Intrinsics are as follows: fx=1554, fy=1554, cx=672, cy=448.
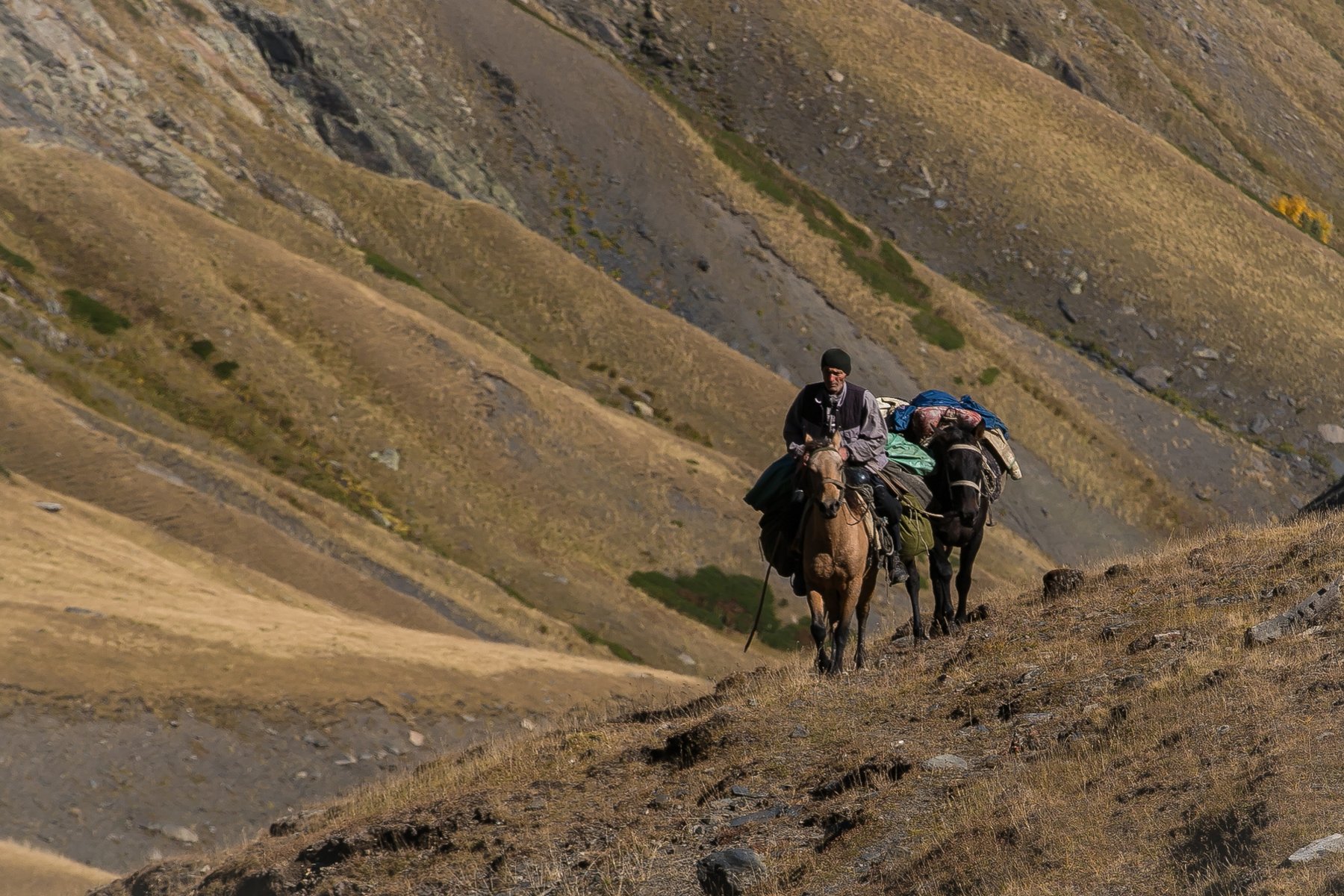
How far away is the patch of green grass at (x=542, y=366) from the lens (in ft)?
218

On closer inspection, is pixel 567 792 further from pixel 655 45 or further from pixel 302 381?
pixel 655 45

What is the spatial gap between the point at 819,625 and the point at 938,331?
67699mm

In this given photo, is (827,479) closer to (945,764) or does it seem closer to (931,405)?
(931,405)

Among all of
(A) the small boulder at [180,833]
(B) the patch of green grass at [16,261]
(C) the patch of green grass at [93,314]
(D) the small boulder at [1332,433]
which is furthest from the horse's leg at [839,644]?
(D) the small boulder at [1332,433]

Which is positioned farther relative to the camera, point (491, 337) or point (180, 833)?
point (491, 337)

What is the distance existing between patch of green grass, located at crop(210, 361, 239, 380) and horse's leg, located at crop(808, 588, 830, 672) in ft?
137

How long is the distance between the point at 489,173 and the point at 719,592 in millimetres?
38780

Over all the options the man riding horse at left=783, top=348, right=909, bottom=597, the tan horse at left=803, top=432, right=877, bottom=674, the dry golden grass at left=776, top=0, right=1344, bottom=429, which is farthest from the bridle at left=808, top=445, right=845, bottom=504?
the dry golden grass at left=776, top=0, right=1344, bottom=429

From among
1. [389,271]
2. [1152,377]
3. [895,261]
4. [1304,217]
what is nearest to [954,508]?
[389,271]

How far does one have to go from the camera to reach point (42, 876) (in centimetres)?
1903

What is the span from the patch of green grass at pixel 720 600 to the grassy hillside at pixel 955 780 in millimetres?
35041

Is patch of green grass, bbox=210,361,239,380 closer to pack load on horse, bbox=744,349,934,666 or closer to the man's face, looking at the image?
pack load on horse, bbox=744,349,934,666

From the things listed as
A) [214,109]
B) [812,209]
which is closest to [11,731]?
[214,109]

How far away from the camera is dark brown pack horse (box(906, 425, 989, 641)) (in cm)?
1845
